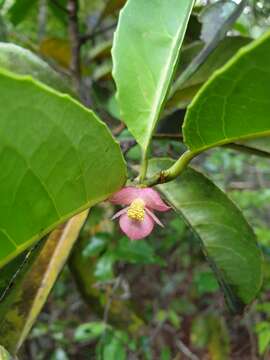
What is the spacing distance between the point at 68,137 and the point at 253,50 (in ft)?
0.54

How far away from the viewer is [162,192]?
811 millimetres

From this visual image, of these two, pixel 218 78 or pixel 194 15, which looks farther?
pixel 194 15

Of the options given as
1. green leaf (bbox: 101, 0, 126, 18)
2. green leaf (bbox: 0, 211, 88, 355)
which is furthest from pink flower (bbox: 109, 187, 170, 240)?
green leaf (bbox: 101, 0, 126, 18)

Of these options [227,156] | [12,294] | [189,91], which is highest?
[12,294]

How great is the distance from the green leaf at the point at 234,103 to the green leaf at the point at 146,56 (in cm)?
6

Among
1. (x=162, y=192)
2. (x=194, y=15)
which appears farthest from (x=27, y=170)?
(x=194, y=15)

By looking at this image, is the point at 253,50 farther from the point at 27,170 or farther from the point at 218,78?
the point at 27,170

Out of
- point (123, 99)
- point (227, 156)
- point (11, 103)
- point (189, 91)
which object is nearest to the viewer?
point (11, 103)

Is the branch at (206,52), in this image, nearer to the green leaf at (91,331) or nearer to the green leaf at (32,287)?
the green leaf at (32,287)

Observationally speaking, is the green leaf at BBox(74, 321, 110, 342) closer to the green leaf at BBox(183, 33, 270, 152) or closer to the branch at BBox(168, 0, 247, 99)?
the branch at BBox(168, 0, 247, 99)

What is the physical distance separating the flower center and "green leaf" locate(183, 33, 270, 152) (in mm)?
81

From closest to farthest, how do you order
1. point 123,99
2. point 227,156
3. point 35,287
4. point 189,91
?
point 123,99 → point 35,287 → point 189,91 → point 227,156

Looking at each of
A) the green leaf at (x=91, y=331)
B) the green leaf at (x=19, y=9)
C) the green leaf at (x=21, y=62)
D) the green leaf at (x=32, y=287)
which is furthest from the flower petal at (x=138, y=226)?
the green leaf at (x=19, y=9)

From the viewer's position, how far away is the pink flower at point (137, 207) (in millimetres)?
617
